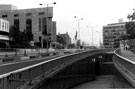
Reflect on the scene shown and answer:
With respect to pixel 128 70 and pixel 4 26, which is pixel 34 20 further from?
pixel 128 70

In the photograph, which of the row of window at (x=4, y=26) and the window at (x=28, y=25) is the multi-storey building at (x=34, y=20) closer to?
the window at (x=28, y=25)

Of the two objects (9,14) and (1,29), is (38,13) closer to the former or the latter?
(9,14)

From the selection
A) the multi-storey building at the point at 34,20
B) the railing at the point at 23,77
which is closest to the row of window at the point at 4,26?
the multi-storey building at the point at 34,20

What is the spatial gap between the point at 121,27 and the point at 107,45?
1674cm

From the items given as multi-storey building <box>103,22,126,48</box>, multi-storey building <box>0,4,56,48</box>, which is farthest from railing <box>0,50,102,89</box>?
multi-storey building <box>103,22,126,48</box>

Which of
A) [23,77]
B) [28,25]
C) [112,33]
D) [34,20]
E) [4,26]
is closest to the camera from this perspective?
[23,77]

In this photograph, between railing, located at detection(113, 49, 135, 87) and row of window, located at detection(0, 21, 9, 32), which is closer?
railing, located at detection(113, 49, 135, 87)

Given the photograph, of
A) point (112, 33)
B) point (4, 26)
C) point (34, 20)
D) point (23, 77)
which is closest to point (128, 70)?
point (23, 77)

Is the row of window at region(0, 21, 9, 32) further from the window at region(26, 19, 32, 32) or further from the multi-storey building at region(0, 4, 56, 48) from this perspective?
the window at region(26, 19, 32, 32)

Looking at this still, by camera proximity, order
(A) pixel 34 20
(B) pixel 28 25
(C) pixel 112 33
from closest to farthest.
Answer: (A) pixel 34 20, (B) pixel 28 25, (C) pixel 112 33

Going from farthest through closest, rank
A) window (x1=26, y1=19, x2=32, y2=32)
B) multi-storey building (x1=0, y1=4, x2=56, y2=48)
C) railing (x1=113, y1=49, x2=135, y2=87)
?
1. window (x1=26, y1=19, x2=32, y2=32)
2. multi-storey building (x1=0, y1=4, x2=56, y2=48)
3. railing (x1=113, y1=49, x2=135, y2=87)

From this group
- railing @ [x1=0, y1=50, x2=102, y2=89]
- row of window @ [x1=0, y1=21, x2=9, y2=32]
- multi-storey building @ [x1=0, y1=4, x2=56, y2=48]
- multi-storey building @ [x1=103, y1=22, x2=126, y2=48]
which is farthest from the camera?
multi-storey building @ [x1=103, y1=22, x2=126, y2=48]

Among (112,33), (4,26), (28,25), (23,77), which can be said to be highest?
(28,25)

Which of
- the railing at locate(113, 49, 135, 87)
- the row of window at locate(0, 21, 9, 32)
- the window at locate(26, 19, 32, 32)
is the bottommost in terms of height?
the railing at locate(113, 49, 135, 87)
